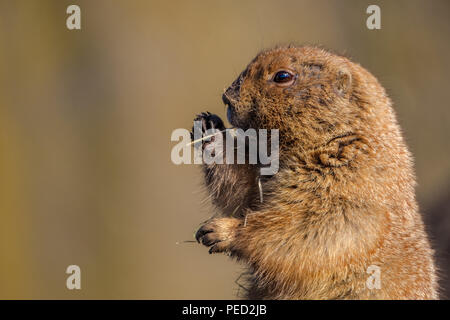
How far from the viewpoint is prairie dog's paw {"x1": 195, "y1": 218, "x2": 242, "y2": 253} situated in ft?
13.8

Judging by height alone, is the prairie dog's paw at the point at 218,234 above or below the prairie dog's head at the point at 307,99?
below

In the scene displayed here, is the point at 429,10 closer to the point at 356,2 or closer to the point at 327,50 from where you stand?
the point at 356,2

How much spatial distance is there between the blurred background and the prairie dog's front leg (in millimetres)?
5225

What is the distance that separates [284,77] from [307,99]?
257 mm

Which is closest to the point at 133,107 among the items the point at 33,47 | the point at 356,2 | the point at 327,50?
the point at 33,47

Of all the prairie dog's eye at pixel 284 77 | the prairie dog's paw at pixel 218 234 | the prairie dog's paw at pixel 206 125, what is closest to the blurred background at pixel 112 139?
the prairie dog's paw at pixel 206 125

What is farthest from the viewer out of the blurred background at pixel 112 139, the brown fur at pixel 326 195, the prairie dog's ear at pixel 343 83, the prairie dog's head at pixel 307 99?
the blurred background at pixel 112 139

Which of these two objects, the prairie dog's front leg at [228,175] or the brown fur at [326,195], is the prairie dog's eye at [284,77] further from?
the prairie dog's front leg at [228,175]

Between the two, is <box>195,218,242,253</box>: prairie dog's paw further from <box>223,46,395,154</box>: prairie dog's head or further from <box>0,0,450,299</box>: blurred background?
<box>0,0,450,299</box>: blurred background

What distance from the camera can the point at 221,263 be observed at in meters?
10.8

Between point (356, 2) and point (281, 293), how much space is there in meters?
9.86

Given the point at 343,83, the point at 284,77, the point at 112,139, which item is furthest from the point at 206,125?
the point at 112,139

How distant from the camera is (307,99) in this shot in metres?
4.30

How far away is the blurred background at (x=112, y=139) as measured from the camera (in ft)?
32.7
